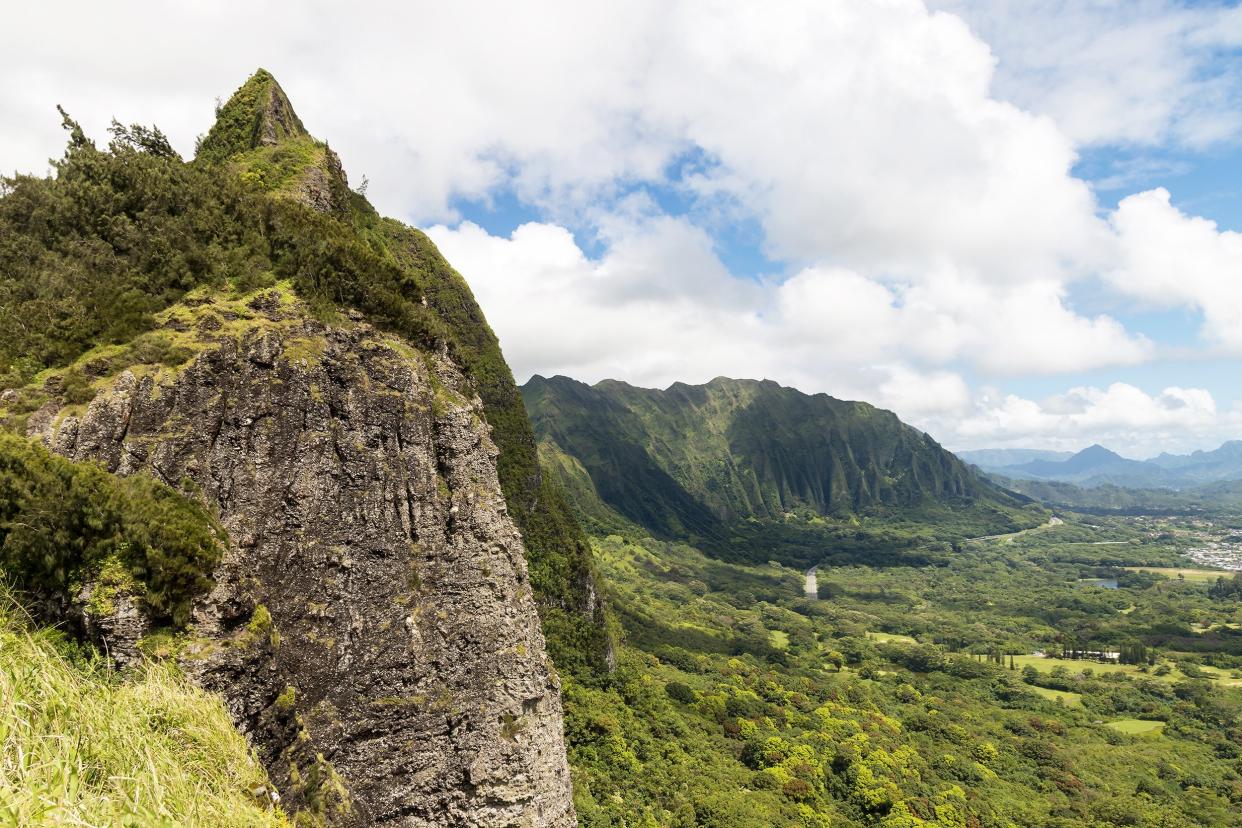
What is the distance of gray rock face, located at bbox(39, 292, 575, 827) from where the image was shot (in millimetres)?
16672

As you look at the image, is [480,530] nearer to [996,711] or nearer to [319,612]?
[319,612]

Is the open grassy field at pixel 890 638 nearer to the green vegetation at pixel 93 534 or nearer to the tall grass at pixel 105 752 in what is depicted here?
the green vegetation at pixel 93 534

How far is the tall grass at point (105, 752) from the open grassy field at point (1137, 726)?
146211 mm

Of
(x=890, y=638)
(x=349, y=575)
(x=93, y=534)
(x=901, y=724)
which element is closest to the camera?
(x=93, y=534)

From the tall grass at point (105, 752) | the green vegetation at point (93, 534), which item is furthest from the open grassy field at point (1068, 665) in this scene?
the green vegetation at point (93, 534)

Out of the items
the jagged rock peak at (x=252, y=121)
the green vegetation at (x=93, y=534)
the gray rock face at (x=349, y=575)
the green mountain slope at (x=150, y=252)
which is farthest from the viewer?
the jagged rock peak at (x=252, y=121)

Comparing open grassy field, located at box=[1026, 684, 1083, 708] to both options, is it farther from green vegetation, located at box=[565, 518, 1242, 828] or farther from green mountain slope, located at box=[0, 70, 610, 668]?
green mountain slope, located at box=[0, 70, 610, 668]

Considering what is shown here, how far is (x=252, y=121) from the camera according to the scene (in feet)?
126

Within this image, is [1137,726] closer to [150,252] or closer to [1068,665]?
[1068,665]

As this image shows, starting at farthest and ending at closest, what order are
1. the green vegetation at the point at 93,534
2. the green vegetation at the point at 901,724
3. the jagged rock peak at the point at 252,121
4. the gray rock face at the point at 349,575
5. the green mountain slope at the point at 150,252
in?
the green vegetation at the point at 901,724, the jagged rock peak at the point at 252,121, the green mountain slope at the point at 150,252, the gray rock face at the point at 349,575, the green vegetation at the point at 93,534

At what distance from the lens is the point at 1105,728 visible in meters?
102

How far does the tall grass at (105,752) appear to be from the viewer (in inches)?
222

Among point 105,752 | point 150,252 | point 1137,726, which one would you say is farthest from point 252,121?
point 1137,726

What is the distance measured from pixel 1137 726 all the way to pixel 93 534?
156m
